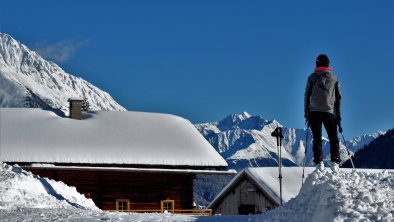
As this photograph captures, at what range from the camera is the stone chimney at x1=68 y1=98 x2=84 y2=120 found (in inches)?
1313

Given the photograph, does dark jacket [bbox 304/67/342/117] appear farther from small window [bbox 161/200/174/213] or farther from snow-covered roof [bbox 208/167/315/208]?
snow-covered roof [bbox 208/167/315/208]

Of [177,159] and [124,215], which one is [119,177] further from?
[124,215]

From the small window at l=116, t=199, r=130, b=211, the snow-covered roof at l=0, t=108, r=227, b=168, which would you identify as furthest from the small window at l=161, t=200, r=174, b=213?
the snow-covered roof at l=0, t=108, r=227, b=168

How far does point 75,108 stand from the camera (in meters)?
33.6

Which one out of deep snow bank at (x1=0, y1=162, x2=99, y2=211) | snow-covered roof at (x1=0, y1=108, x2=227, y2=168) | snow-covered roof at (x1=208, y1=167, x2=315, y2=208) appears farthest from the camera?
snow-covered roof at (x1=208, y1=167, x2=315, y2=208)

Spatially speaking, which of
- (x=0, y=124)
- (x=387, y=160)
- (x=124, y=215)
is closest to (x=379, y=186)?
(x=124, y=215)

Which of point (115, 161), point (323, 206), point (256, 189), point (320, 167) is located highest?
point (115, 161)

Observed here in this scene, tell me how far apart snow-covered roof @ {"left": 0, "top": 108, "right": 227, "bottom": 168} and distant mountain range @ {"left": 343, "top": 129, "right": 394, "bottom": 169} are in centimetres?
12322

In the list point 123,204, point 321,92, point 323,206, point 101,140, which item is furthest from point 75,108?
point 323,206

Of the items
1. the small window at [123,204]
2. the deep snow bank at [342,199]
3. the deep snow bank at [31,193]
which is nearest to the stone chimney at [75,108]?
the small window at [123,204]

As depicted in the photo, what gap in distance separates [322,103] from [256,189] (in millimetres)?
25879

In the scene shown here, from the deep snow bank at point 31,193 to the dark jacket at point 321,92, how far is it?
5.84 m

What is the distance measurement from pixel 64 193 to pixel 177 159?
11.8 meters

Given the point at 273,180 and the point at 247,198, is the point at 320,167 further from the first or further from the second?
the point at 247,198
